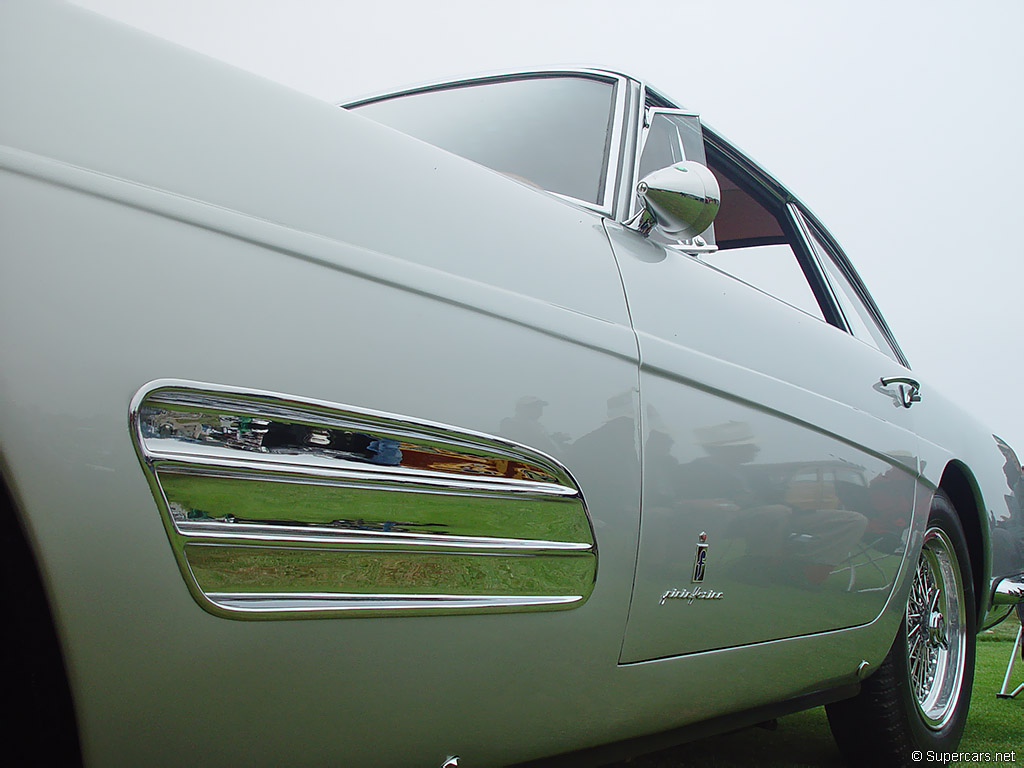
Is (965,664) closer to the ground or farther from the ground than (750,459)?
closer to the ground

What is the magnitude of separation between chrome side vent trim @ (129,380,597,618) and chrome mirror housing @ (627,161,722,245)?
0.67 meters

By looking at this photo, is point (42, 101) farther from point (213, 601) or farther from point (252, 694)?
point (252, 694)

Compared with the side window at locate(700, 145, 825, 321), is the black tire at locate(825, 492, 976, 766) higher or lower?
lower

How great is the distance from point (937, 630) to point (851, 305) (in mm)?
1084

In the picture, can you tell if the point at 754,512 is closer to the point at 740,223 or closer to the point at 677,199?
the point at 677,199

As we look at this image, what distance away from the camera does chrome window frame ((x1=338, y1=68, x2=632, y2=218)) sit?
5.48 ft

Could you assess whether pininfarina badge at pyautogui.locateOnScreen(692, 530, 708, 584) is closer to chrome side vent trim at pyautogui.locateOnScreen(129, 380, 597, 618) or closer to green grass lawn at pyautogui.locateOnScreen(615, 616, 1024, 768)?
chrome side vent trim at pyautogui.locateOnScreen(129, 380, 597, 618)

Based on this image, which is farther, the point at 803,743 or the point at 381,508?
the point at 803,743

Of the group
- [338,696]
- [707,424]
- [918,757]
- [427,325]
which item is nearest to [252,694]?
[338,696]

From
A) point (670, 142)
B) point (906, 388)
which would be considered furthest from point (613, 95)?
point (906, 388)

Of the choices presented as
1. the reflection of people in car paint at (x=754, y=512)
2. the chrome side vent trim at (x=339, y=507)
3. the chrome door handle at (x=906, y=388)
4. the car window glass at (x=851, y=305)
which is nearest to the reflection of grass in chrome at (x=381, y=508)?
the chrome side vent trim at (x=339, y=507)

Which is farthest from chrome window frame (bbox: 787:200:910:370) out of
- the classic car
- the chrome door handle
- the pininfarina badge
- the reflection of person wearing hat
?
the reflection of person wearing hat

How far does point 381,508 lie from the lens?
0.99 m

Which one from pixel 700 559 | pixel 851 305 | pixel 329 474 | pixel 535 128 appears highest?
pixel 535 128
